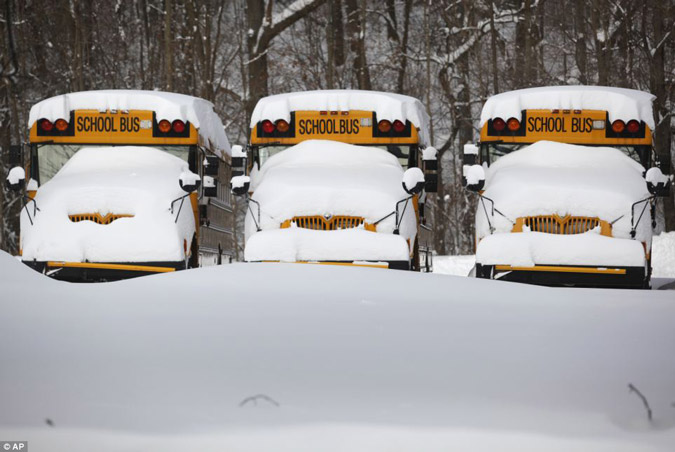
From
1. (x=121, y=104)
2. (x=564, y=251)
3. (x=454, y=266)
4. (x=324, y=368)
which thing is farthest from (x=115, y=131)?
(x=324, y=368)

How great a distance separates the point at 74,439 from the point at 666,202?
2458cm

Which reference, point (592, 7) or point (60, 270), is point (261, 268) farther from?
point (592, 7)

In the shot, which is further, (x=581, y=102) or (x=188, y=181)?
(x=581, y=102)

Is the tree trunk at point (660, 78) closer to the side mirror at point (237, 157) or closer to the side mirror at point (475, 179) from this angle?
the side mirror at point (475, 179)

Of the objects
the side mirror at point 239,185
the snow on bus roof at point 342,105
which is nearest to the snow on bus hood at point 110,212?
the side mirror at point 239,185

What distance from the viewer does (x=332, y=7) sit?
2723 centimetres

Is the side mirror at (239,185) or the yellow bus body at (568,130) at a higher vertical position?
the yellow bus body at (568,130)

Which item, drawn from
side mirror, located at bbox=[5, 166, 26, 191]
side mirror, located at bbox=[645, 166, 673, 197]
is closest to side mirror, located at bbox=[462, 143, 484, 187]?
side mirror, located at bbox=[645, 166, 673, 197]

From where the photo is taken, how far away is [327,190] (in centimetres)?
941

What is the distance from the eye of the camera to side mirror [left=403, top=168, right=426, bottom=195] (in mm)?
9648

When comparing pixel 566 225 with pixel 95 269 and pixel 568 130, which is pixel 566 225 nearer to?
pixel 568 130

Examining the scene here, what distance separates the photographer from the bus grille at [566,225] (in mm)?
9289

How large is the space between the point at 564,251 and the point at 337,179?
229 cm

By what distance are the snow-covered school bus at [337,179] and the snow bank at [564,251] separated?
0.92 metres
